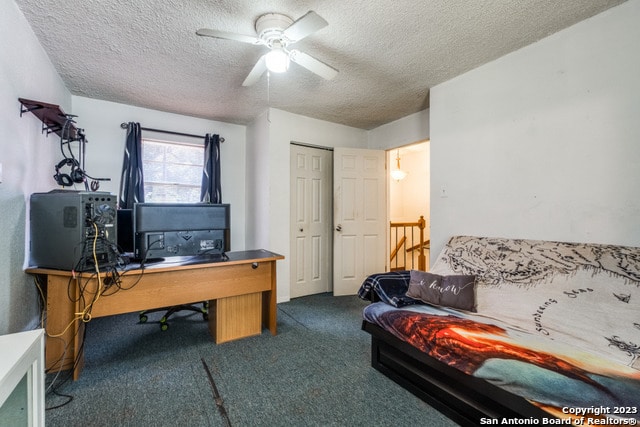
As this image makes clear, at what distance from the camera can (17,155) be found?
1.77 metres

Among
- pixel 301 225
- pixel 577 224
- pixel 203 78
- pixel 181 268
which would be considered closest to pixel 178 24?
pixel 203 78

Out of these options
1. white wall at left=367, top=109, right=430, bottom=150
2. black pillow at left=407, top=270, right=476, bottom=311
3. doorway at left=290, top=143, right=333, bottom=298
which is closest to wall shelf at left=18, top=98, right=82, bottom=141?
doorway at left=290, top=143, right=333, bottom=298

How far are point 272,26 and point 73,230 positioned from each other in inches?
71.3

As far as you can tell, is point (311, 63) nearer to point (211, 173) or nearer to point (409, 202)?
point (211, 173)

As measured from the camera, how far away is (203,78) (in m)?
2.59

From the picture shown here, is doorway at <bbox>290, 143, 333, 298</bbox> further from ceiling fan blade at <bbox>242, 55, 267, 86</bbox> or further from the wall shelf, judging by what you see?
the wall shelf

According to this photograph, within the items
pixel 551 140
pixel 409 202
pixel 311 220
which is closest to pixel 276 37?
pixel 551 140

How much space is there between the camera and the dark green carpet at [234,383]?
1.47 metres

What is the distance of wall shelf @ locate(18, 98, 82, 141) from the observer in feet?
5.96

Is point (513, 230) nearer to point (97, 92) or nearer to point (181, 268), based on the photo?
point (181, 268)

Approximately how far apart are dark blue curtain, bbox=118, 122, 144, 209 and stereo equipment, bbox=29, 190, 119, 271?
1.26 m

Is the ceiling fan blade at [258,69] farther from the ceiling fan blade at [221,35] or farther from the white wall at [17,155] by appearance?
the white wall at [17,155]

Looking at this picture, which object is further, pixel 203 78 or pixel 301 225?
pixel 301 225

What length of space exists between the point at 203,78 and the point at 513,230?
3.02m
